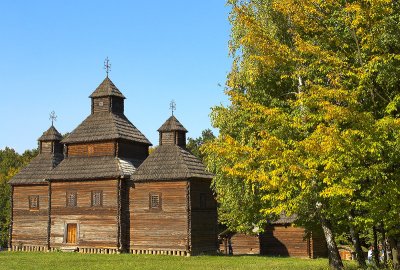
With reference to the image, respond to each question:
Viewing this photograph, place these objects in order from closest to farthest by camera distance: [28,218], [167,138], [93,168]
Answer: [93,168] < [167,138] < [28,218]

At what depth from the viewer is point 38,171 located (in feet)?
142

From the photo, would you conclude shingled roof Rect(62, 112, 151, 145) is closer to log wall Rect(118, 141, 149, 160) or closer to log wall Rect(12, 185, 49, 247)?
log wall Rect(118, 141, 149, 160)

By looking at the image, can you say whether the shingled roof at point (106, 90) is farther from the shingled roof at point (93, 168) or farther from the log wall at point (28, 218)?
the log wall at point (28, 218)

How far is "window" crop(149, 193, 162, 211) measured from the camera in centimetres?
3585

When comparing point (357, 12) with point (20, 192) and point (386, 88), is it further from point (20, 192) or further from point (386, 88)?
point (20, 192)

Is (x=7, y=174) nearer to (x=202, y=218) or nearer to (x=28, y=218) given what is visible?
(x=28, y=218)

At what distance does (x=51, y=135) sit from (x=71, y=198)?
A: 9.83 metres

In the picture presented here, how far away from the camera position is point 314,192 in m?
16.3

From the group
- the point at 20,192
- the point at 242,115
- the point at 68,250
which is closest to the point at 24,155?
the point at 20,192

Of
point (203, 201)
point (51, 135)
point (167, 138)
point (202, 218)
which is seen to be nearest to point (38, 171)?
point (51, 135)

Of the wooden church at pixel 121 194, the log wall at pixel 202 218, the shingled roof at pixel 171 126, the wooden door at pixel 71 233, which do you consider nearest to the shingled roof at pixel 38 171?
the wooden church at pixel 121 194

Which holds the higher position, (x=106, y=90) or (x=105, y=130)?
(x=106, y=90)

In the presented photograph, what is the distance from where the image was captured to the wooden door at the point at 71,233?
38.0 meters

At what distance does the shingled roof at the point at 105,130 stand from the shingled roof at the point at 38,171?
4.94 meters
